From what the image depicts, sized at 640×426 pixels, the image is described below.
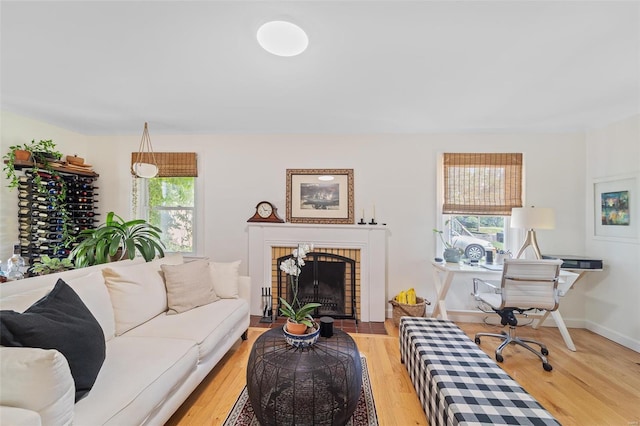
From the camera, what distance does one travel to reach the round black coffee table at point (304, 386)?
1.35 meters

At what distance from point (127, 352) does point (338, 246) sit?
2.25 metres

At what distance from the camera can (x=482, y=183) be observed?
3270 mm

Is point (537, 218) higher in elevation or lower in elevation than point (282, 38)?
lower

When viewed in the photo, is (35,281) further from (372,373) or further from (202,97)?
(372,373)

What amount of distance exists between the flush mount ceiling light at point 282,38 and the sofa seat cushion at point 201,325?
1.97m

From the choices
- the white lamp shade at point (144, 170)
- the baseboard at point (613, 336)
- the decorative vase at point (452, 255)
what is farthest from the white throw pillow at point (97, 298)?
the baseboard at point (613, 336)

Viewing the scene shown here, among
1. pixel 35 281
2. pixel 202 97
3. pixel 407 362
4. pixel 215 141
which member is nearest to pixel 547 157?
pixel 407 362

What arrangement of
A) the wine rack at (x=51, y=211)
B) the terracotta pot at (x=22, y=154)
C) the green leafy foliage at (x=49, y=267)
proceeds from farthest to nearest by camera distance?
the wine rack at (x=51, y=211)
the terracotta pot at (x=22, y=154)
the green leafy foliage at (x=49, y=267)

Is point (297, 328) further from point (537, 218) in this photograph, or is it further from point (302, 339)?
point (537, 218)

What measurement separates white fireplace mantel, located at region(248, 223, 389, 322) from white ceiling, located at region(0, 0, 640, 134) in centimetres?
131

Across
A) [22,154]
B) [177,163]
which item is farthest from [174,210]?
[22,154]

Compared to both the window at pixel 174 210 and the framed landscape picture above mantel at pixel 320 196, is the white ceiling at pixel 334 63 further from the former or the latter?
the window at pixel 174 210

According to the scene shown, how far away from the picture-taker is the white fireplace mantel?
319 cm

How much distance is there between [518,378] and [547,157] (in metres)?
2.60
